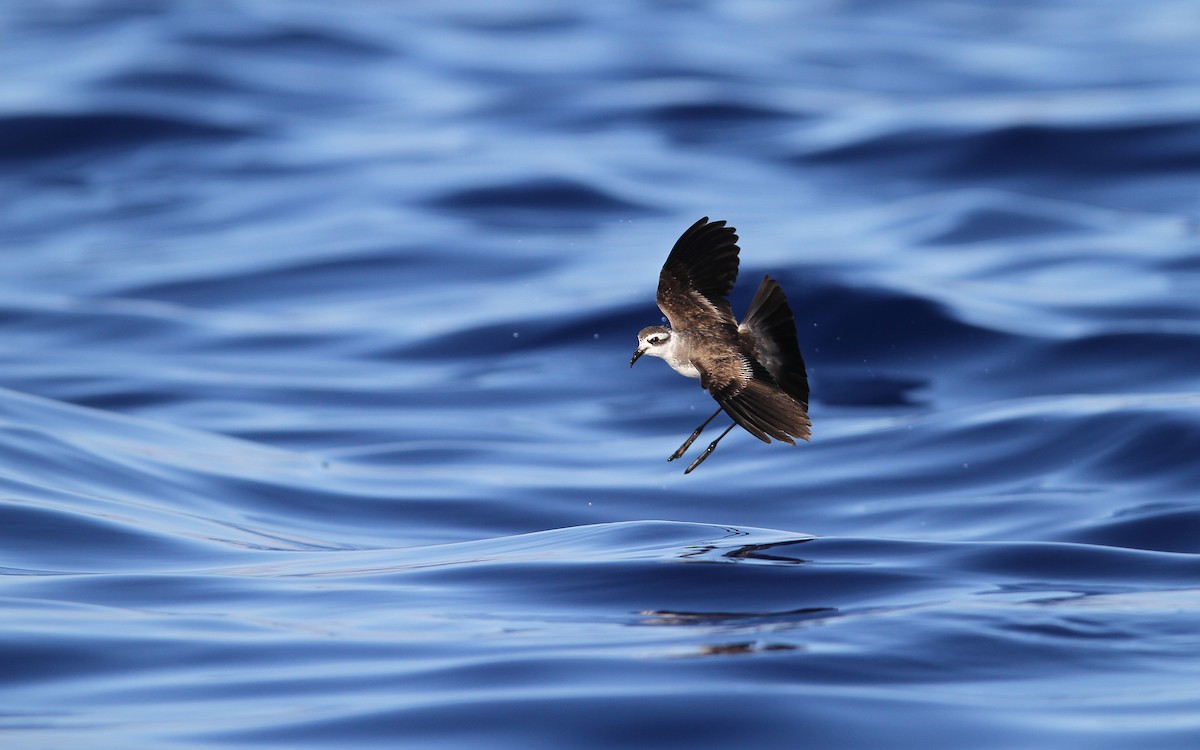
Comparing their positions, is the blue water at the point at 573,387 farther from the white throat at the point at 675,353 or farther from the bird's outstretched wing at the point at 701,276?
→ the bird's outstretched wing at the point at 701,276

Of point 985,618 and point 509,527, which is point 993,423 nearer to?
point 509,527

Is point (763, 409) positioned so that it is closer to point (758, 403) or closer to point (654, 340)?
point (758, 403)

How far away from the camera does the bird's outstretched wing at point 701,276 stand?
6.41 metres

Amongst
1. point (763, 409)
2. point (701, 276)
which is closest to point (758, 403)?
point (763, 409)

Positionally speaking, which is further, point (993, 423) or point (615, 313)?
point (615, 313)

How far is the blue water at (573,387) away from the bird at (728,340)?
30.0 inches

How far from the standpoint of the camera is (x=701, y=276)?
6457mm

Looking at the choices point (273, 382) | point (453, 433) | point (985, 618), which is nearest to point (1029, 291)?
point (453, 433)

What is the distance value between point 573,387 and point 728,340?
26.0ft

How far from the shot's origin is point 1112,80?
26.4 meters

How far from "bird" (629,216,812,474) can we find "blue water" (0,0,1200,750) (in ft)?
2.50

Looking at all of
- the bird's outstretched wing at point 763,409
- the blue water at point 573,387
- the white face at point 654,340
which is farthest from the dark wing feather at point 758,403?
the blue water at point 573,387

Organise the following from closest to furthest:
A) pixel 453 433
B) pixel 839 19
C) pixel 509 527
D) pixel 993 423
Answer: pixel 509 527 → pixel 993 423 → pixel 453 433 → pixel 839 19

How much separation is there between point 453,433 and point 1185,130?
41.7 feet
